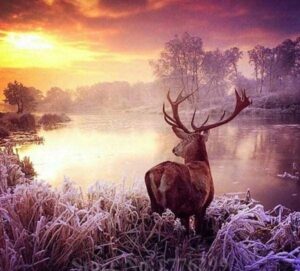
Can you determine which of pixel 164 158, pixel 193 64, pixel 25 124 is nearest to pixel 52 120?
pixel 25 124

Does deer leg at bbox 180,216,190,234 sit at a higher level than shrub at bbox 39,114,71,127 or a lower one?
higher

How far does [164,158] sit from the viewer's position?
3.32 m

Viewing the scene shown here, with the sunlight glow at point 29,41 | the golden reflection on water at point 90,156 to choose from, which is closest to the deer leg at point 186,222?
the golden reflection on water at point 90,156

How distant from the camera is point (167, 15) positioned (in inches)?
148

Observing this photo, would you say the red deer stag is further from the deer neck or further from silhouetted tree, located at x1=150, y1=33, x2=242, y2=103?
silhouetted tree, located at x1=150, y1=33, x2=242, y2=103

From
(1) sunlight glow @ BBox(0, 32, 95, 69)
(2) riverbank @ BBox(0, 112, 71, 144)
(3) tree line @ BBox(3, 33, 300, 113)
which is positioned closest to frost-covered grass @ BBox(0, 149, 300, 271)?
(1) sunlight glow @ BBox(0, 32, 95, 69)

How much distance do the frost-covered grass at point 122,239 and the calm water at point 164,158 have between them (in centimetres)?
75

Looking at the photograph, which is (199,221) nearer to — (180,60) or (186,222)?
(186,222)

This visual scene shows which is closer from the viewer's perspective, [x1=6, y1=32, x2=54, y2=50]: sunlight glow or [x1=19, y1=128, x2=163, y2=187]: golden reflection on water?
[x1=19, y1=128, x2=163, y2=187]: golden reflection on water

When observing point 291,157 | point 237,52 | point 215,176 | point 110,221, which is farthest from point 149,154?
point 237,52

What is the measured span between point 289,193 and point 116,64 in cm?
195

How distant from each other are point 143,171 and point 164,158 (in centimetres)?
44

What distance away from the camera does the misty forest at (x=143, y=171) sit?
111 centimetres

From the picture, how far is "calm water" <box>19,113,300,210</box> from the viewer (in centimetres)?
282
